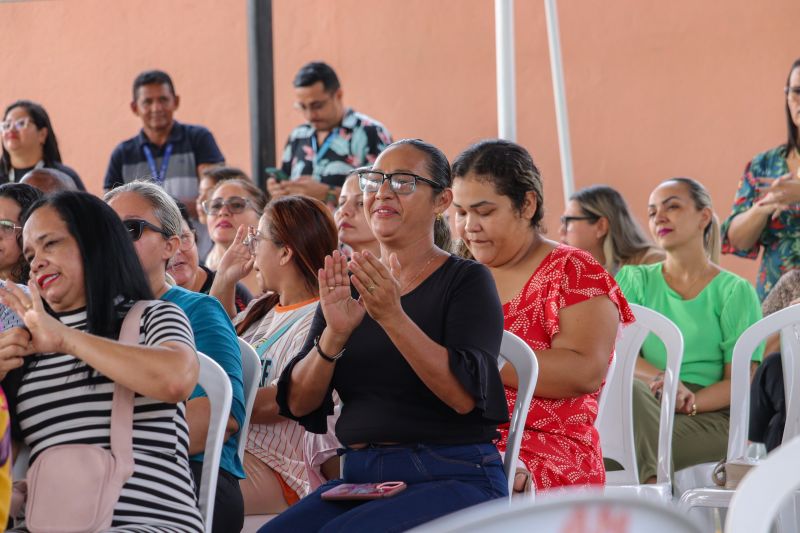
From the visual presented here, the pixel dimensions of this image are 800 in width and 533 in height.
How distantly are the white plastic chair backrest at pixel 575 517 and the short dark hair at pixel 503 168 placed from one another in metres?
1.80

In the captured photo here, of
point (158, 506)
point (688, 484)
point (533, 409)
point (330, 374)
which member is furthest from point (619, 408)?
point (158, 506)

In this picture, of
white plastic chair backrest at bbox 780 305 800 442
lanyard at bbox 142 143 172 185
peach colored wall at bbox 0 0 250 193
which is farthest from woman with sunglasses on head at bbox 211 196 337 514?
A: peach colored wall at bbox 0 0 250 193

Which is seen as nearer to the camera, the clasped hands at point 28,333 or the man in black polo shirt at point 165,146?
the clasped hands at point 28,333

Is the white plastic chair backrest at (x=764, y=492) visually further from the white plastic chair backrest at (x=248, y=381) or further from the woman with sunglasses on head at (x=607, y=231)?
the woman with sunglasses on head at (x=607, y=231)

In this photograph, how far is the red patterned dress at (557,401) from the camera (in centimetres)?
252

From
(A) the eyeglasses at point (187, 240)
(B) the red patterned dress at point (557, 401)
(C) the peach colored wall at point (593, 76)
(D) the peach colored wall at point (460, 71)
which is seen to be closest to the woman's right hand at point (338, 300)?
(B) the red patterned dress at point (557, 401)

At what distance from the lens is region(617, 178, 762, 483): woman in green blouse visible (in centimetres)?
349

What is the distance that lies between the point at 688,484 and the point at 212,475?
5.76ft

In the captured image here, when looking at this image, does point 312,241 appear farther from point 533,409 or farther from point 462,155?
point 533,409

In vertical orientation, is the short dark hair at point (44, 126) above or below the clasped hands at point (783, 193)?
above

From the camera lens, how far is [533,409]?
2590 millimetres

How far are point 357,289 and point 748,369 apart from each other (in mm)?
1359

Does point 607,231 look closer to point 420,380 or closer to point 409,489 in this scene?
point 420,380

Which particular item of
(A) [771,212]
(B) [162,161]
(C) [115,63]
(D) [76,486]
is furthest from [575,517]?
(C) [115,63]
